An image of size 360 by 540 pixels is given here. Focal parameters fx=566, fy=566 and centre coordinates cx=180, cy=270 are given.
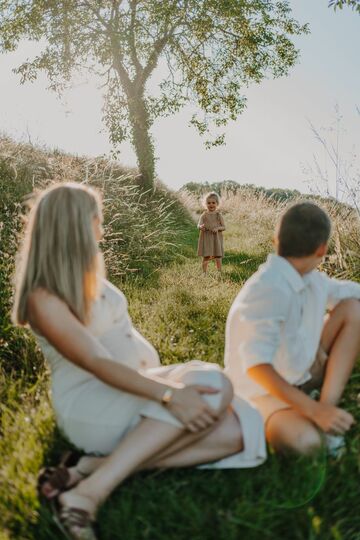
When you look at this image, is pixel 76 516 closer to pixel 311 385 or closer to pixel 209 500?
pixel 209 500

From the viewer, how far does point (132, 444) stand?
2.19 meters

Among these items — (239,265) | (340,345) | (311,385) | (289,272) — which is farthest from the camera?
(239,265)

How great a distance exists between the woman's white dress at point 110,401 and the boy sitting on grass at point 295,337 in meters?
0.18

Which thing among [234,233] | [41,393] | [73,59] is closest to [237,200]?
[234,233]

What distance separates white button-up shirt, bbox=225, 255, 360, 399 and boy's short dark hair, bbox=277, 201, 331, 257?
0.28ft

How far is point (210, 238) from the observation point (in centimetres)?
857

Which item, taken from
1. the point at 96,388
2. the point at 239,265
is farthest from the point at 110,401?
the point at 239,265

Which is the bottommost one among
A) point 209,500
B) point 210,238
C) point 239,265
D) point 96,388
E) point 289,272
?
point 209,500

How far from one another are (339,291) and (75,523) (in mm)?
1764

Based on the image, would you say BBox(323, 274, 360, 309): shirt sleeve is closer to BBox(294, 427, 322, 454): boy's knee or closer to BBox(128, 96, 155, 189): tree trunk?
BBox(294, 427, 322, 454): boy's knee

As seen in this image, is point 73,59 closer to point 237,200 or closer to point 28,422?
point 237,200

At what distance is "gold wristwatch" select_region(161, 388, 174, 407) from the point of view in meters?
2.22

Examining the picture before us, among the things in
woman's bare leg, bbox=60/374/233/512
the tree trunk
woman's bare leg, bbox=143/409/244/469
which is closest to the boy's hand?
woman's bare leg, bbox=143/409/244/469

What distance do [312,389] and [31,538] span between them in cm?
164
